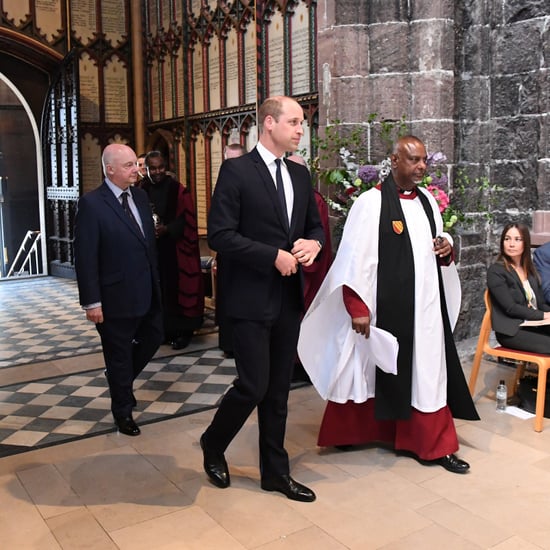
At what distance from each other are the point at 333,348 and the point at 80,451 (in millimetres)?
1410

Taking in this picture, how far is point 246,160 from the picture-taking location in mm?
3002

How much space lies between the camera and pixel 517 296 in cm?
430

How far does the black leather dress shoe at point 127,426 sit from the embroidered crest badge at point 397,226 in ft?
5.87

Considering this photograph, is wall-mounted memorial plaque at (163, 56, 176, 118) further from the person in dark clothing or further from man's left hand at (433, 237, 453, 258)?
man's left hand at (433, 237, 453, 258)

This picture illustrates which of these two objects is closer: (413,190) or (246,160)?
(246,160)

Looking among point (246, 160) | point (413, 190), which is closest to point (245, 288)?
point (246, 160)

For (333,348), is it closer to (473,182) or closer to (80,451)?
(80,451)

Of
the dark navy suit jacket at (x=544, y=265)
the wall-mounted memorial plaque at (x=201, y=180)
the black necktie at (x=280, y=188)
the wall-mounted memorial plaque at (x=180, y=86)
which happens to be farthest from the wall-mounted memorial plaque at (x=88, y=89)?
the black necktie at (x=280, y=188)

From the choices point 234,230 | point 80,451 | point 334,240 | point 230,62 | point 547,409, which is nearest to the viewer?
point 234,230

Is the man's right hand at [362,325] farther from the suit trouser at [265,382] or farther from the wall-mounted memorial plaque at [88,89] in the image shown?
the wall-mounted memorial plaque at [88,89]

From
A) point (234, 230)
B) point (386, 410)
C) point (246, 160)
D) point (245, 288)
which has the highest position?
point (246, 160)

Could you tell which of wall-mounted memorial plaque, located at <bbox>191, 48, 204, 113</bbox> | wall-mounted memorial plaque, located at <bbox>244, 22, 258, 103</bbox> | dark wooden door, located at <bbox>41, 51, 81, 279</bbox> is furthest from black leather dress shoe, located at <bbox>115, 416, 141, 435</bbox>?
dark wooden door, located at <bbox>41, 51, 81, 279</bbox>

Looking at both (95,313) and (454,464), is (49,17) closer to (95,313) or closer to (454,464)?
(95,313)

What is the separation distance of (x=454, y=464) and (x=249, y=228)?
152cm
